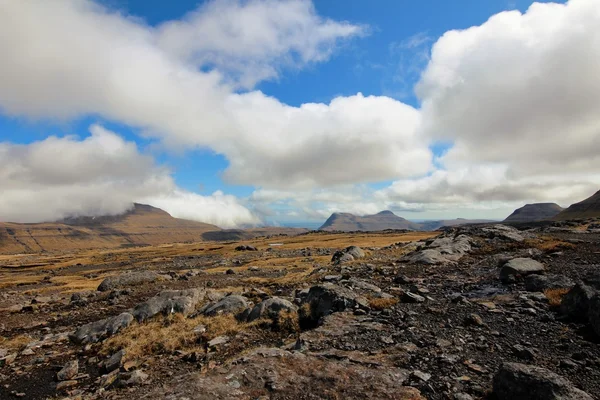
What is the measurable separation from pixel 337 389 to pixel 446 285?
16.5 m

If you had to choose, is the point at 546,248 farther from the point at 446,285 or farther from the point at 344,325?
the point at 344,325

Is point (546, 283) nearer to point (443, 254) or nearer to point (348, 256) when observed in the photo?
point (443, 254)

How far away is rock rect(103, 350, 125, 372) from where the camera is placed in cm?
1614

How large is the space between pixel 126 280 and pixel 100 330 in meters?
25.8

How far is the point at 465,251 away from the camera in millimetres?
38250

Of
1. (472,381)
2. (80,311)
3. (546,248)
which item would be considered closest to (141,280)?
(80,311)

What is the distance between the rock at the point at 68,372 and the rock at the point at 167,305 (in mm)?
5717

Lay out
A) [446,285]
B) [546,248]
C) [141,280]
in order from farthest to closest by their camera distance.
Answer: [141,280] < [546,248] < [446,285]

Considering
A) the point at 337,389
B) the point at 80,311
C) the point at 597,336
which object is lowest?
the point at 80,311

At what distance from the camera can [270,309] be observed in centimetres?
2038

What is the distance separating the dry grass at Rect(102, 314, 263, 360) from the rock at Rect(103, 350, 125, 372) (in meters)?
0.29

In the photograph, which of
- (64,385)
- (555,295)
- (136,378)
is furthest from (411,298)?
(64,385)

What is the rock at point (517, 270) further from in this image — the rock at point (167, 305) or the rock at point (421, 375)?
the rock at point (167, 305)

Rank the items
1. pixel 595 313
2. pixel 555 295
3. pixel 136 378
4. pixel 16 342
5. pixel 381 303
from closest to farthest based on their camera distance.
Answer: pixel 595 313
pixel 136 378
pixel 555 295
pixel 381 303
pixel 16 342
